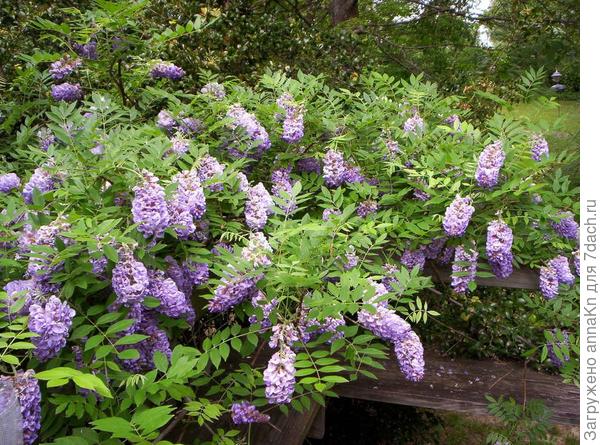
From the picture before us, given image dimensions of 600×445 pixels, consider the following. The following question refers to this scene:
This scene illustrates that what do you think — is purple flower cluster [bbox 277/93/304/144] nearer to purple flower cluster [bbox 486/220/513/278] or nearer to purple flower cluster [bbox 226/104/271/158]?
purple flower cluster [bbox 226/104/271/158]

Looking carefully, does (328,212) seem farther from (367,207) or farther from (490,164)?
(490,164)

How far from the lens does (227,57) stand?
4516mm

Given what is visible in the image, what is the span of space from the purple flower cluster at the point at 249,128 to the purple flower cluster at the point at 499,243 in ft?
3.23

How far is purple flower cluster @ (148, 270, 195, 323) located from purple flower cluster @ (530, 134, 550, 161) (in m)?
1.69

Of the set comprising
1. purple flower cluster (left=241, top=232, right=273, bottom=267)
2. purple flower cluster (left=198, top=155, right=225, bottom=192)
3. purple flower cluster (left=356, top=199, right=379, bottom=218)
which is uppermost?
purple flower cluster (left=198, top=155, right=225, bottom=192)

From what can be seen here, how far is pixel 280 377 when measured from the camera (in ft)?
5.48

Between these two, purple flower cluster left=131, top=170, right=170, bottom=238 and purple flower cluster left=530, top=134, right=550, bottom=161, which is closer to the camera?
purple flower cluster left=131, top=170, right=170, bottom=238

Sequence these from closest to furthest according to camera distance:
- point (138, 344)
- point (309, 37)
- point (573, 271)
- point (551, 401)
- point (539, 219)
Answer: point (138, 344) < point (539, 219) < point (573, 271) < point (551, 401) < point (309, 37)

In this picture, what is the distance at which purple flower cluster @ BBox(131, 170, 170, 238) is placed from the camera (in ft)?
5.51

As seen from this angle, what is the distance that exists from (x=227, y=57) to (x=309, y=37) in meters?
0.70

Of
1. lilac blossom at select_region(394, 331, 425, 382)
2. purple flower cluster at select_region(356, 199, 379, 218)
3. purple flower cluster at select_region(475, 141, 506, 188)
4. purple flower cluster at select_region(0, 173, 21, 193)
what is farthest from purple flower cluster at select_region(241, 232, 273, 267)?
purple flower cluster at select_region(0, 173, 21, 193)

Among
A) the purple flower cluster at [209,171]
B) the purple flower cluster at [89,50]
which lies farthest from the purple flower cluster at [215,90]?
the purple flower cluster at [209,171]

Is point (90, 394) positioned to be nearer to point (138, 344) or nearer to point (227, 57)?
point (138, 344)

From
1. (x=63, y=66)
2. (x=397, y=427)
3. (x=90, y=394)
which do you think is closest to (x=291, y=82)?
(x=63, y=66)
